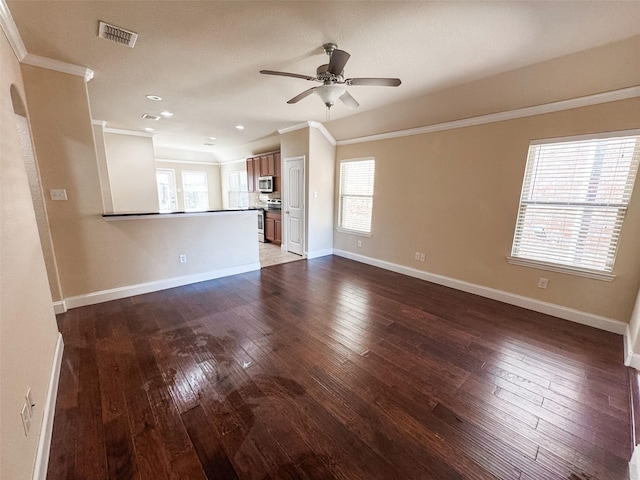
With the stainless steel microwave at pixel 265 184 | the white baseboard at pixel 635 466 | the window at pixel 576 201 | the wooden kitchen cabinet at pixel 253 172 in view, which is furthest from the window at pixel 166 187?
the white baseboard at pixel 635 466

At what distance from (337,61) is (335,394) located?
2560 mm

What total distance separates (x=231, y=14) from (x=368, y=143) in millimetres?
3305

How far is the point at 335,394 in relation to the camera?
1.86 meters

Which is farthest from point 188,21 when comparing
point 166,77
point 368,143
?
point 368,143

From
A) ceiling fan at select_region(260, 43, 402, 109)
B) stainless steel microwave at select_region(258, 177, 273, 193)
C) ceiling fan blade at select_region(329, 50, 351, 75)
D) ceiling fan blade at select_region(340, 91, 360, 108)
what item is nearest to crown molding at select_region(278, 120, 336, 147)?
stainless steel microwave at select_region(258, 177, 273, 193)

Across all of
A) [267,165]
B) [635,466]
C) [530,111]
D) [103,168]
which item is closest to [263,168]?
[267,165]

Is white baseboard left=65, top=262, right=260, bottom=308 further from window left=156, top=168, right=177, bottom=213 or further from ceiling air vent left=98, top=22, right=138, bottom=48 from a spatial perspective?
window left=156, top=168, right=177, bottom=213

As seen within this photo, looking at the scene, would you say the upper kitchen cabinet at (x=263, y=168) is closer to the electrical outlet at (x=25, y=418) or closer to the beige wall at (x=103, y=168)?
the beige wall at (x=103, y=168)

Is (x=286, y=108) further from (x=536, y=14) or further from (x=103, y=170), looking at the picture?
(x=103, y=170)

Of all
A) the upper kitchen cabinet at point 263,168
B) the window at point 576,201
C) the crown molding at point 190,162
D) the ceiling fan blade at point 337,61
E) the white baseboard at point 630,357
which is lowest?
the white baseboard at point 630,357

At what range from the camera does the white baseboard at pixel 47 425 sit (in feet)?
4.16

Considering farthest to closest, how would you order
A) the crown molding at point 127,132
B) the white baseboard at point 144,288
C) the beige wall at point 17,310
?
the crown molding at point 127,132, the white baseboard at point 144,288, the beige wall at point 17,310

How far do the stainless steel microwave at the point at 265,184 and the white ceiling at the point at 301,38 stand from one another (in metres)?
3.23

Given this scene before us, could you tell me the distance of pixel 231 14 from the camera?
1945 mm
